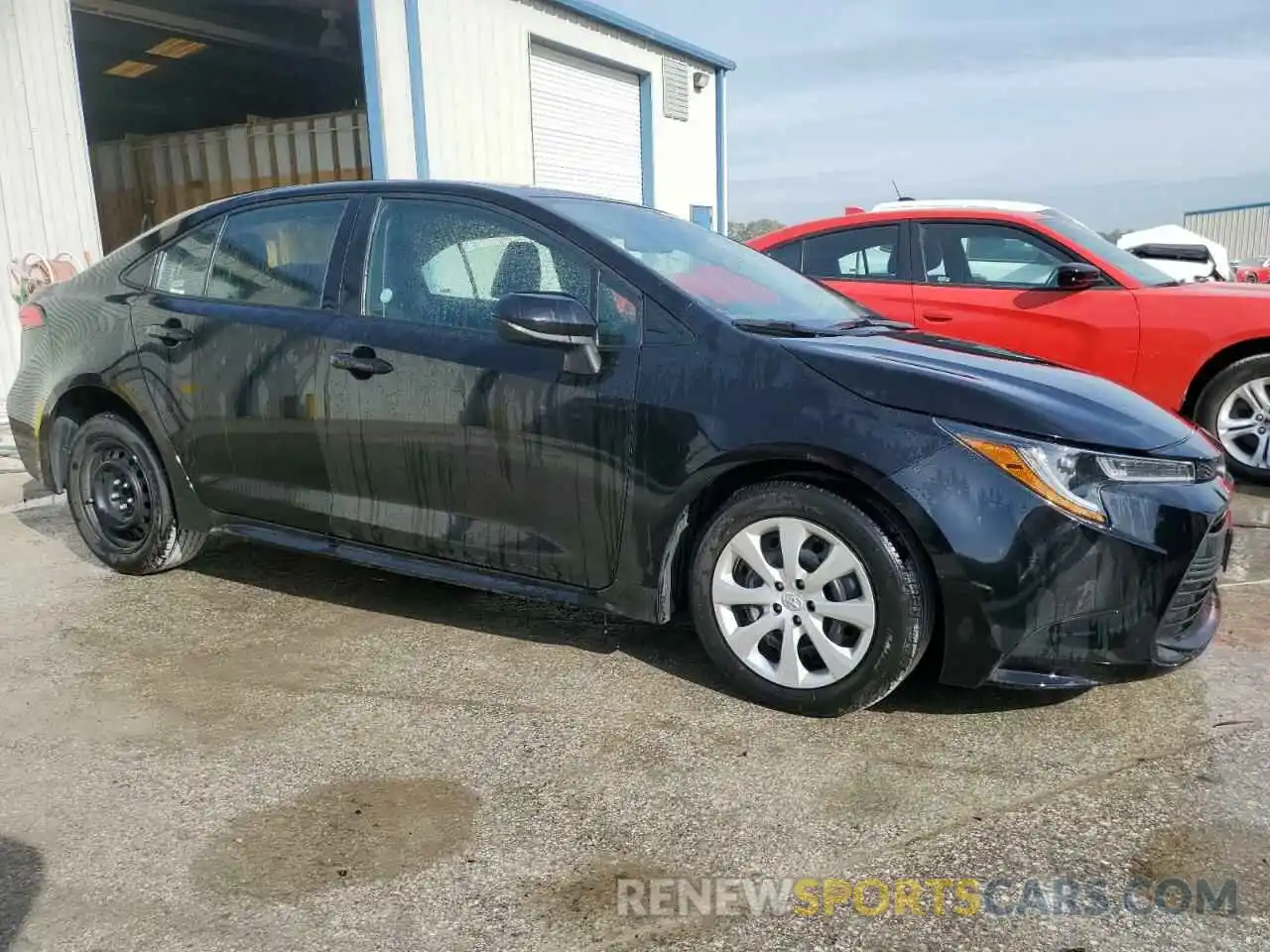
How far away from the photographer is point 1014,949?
197cm

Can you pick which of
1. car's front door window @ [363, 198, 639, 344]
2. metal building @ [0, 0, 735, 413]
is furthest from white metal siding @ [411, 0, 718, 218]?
car's front door window @ [363, 198, 639, 344]

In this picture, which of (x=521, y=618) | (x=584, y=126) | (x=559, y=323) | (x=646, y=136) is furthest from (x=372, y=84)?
(x=559, y=323)

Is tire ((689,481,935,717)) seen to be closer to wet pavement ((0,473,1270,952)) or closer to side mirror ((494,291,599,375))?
wet pavement ((0,473,1270,952))

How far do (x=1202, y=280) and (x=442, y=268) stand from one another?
16.3ft

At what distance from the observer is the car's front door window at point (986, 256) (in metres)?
5.86

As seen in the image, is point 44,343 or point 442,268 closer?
point 442,268

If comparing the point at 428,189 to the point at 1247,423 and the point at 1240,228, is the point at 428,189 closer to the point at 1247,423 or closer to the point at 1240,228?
the point at 1247,423

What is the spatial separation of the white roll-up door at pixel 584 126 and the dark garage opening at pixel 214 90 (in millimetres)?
2307

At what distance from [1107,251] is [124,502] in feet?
17.7

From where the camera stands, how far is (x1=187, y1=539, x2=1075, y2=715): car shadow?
10.2ft

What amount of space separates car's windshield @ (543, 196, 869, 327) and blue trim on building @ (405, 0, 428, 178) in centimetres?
688

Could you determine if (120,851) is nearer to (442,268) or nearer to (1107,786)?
(442,268)

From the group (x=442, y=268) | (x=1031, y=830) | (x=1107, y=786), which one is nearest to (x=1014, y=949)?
(x=1031, y=830)

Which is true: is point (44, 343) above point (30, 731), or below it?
above
